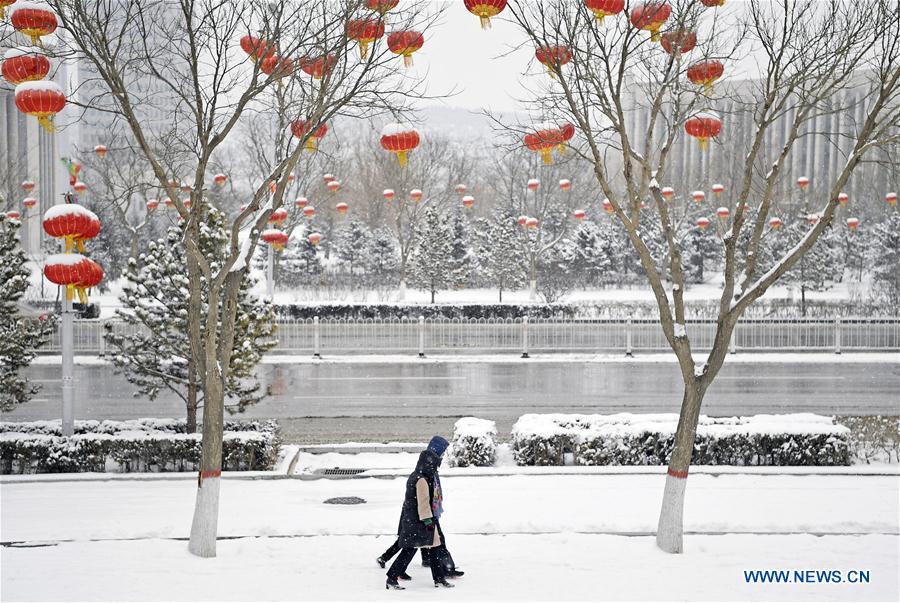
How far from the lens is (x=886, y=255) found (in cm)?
4322

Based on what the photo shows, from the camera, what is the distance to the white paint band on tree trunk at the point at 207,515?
8086 millimetres

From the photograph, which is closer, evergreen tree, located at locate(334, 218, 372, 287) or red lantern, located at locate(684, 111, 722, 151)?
red lantern, located at locate(684, 111, 722, 151)

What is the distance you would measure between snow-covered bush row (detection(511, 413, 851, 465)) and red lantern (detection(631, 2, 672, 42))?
546 cm

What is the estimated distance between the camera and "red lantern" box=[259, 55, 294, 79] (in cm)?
830

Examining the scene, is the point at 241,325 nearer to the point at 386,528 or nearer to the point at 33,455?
the point at 33,455

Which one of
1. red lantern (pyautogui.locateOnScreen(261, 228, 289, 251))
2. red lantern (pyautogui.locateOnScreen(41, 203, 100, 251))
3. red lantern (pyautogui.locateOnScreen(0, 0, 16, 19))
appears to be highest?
red lantern (pyautogui.locateOnScreen(0, 0, 16, 19))

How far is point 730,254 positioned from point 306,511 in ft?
17.6

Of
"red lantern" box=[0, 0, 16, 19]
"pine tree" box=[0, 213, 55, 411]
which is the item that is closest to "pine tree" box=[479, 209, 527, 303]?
"pine tree" box=[0, 213, 55, 411]

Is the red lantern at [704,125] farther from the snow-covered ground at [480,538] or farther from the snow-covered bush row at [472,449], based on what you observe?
the snow-covered bush row at [472,449]

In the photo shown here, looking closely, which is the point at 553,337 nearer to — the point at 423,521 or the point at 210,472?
the point at 210,472

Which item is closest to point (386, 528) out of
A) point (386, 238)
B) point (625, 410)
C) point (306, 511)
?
point (306, 511)

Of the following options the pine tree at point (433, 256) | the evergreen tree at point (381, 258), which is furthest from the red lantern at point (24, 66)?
the evergreen tree at point (381, 258)

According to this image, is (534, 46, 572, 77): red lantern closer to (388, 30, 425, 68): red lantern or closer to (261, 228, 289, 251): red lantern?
(388, 30, 425, 68): red lantern

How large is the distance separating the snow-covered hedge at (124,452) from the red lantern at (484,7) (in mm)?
6348
